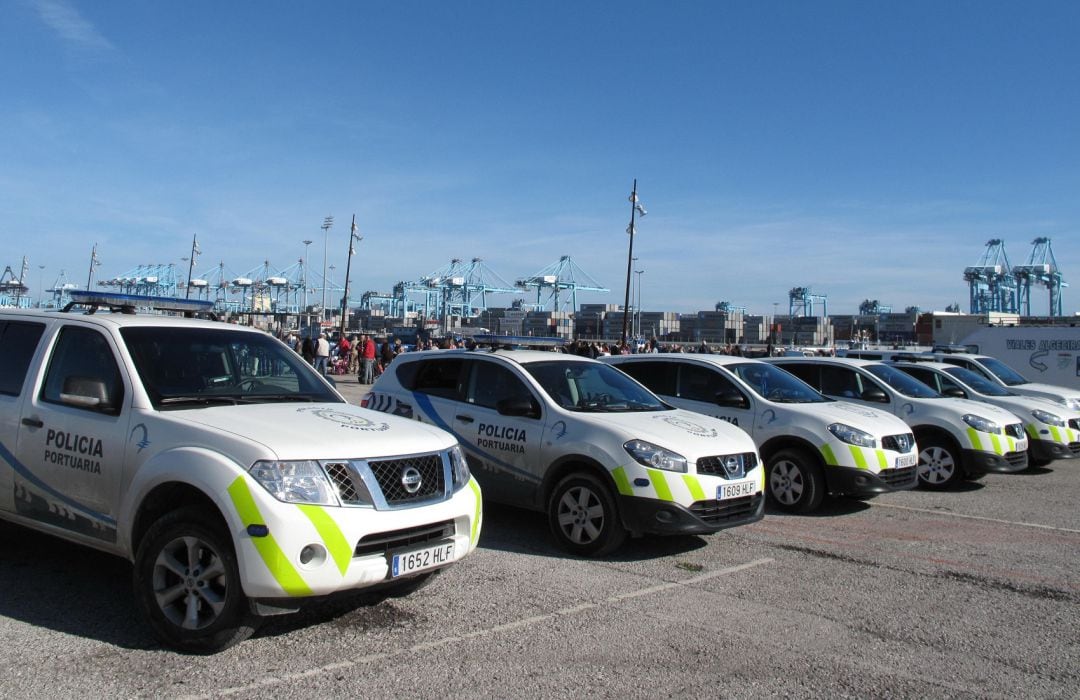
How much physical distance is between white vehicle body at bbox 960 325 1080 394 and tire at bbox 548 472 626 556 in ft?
67.7

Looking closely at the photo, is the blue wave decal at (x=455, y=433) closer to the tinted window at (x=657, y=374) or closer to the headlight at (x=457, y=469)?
the headlight at (x=457, y=469)

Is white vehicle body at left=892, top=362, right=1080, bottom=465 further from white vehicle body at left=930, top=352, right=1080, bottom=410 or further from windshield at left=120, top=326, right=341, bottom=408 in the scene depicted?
windshield at left=120, top=326, right=341, bottom=408

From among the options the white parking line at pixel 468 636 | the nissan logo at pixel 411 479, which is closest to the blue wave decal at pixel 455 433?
the white parking line at pixel 468 636

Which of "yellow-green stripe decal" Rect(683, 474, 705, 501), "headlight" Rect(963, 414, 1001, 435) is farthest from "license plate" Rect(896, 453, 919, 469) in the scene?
"yellow-green stripe decal" Rect(683, 474, 705, 501)

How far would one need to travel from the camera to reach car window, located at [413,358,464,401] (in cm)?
792

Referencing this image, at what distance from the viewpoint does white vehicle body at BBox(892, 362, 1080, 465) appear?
11.6 metres

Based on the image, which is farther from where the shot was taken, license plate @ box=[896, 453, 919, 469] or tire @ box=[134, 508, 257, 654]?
license plate @ box=[896, 453, 919, 469]

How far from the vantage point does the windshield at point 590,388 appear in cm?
721

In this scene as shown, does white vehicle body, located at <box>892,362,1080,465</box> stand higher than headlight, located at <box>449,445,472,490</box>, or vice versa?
white vehicle body, located at <box>892,362,1080,465</box>

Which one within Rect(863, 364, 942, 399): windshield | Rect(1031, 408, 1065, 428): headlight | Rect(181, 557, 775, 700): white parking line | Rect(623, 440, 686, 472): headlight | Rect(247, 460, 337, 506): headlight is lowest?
Rect(181, 557, 775, 700): white parking line

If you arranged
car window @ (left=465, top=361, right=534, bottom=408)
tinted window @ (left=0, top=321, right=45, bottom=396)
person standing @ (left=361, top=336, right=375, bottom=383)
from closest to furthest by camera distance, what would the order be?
1. tinted window @ (left=0, top=321, right=45, bottom=396)
2. car window @ (left=465, top=361, right=534, bottom=408)
3. person standing @ (left=361, top=336, right=375, bottom=383)

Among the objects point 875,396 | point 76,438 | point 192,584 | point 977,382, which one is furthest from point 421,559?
point 977,382

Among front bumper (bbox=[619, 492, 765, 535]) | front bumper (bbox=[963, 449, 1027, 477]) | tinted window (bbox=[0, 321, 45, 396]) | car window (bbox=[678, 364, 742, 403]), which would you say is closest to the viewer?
tinted window (bbox=[0, 321, 45, 396])

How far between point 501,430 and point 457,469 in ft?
7.81
